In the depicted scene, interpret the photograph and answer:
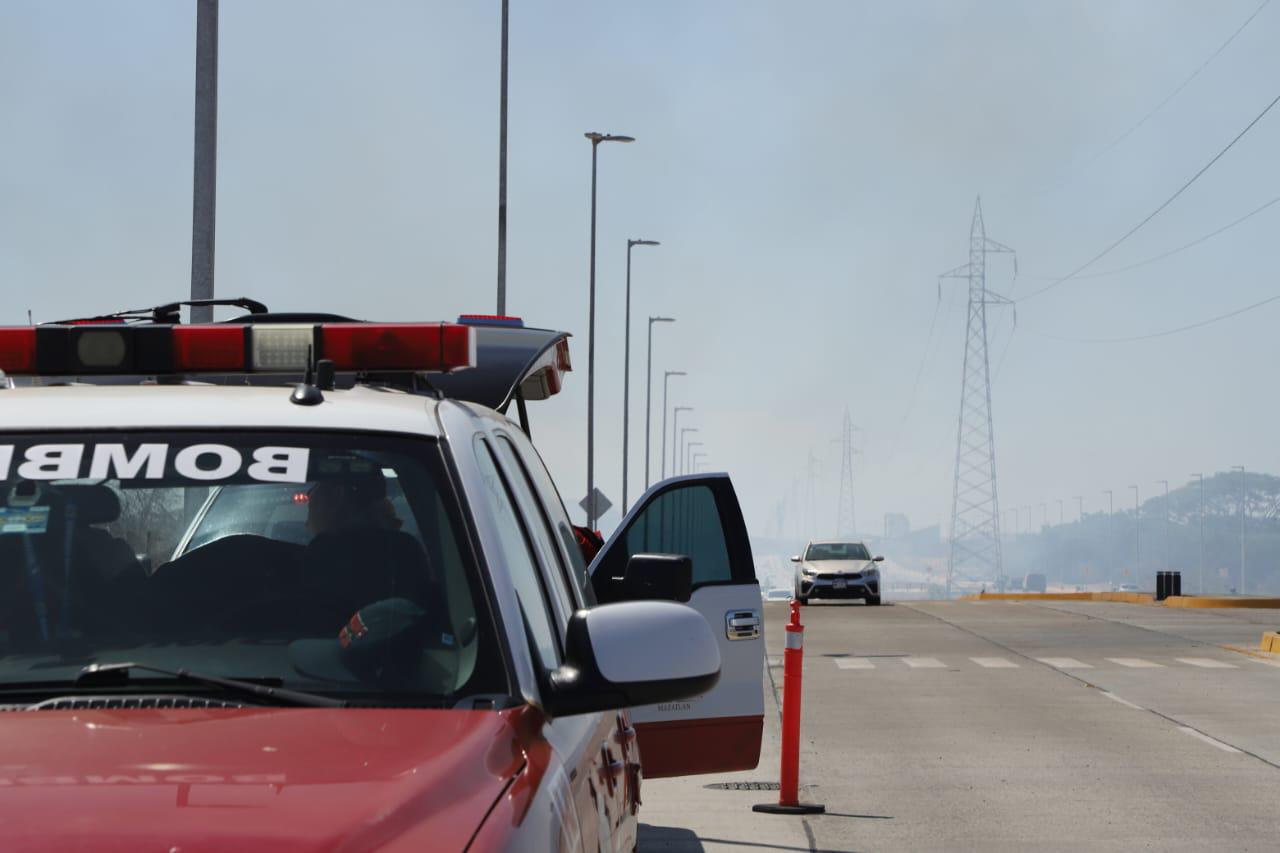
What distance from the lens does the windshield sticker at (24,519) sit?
11.9 feet

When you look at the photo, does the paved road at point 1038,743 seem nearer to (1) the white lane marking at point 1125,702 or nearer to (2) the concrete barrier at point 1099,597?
(1) the white lane marking at point 1125,702

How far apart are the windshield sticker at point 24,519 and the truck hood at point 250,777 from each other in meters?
0.66

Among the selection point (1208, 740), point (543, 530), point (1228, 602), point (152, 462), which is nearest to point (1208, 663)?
point (1208, 740)

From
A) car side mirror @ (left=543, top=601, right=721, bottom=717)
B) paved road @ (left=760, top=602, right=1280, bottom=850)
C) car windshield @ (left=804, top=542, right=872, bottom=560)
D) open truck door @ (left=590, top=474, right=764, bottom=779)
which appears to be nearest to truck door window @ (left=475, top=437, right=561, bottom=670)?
car side mirror @ (left=543, top=601, right=721, bottom=717)

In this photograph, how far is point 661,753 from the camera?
7.69 meters

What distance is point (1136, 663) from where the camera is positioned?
77.8ft

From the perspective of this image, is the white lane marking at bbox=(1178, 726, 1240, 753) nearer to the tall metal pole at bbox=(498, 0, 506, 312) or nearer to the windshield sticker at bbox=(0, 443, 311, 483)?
the windshield sticker at bbox=(0, 443, 311, 483)

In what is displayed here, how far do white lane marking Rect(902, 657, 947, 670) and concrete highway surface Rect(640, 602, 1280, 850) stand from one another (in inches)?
1.7

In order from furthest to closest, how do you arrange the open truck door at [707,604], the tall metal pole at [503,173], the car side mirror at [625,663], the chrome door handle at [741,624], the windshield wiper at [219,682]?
the tall metal pole at [503,173]
the chrome door handle at [741,624]
the open truck door at [707,604]
the car side mirror at [625,663]
the windshield wiper at [219,682]

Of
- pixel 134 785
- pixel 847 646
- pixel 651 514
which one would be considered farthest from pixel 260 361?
pixel 847 646

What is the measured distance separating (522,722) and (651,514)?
5.50m

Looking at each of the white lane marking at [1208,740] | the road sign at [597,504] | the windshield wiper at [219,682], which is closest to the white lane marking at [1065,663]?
the white lane marking at [1208,740]

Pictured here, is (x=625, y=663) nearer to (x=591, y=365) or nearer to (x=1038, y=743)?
(x=1038, y=743)

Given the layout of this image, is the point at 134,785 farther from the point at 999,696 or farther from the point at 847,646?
the point at 847,646
